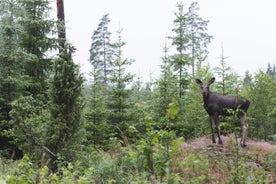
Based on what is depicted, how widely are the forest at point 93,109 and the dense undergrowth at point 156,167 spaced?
0.19 ft

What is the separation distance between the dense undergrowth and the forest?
0.19ft

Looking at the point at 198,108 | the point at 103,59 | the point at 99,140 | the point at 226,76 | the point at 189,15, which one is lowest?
the point at 99,140

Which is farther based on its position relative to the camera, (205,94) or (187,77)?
(187,77)

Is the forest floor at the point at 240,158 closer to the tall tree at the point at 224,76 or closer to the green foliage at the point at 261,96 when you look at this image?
the tall tree at the point at 224,76

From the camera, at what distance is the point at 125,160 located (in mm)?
7859

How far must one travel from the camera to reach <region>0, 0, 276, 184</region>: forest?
8062 millimetres

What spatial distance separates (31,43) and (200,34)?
27655 mm

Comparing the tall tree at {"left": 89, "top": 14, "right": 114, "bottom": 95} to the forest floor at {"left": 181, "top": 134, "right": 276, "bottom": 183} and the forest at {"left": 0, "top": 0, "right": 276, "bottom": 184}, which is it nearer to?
the forest at {"left": 0, "top": 0, "right": 276, "bottom": 184}

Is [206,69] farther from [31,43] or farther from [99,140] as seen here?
[31,43]

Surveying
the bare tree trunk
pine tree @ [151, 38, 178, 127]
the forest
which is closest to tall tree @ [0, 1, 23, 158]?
the forest

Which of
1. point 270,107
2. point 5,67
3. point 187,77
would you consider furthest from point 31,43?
point 270,107

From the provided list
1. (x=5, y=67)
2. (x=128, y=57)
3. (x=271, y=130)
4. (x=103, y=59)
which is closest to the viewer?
(x=5, y=67)

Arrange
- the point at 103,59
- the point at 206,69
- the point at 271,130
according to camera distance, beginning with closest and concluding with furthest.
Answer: the point at 206,69 < the point at 271,130 < the point at 103,59

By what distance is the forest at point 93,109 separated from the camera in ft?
26.5
